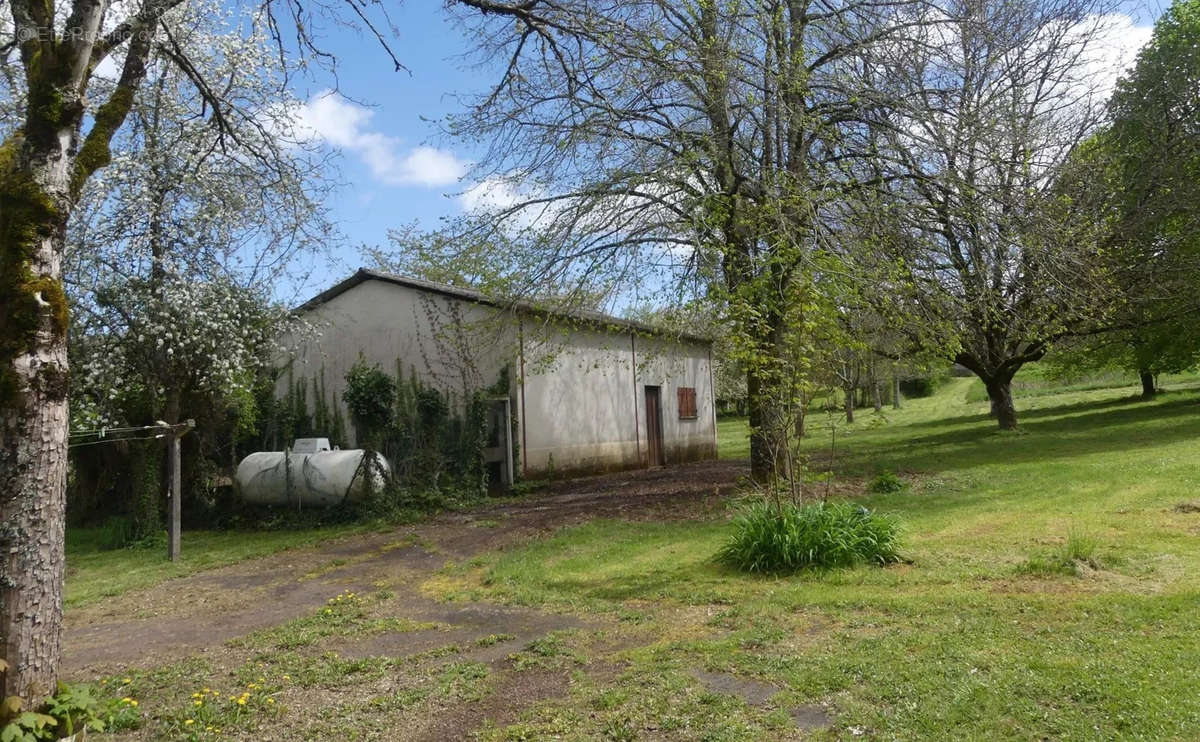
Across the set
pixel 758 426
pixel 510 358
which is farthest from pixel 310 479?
pixel 758 426

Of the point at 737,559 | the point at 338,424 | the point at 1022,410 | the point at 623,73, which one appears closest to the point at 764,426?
the point at 737,559

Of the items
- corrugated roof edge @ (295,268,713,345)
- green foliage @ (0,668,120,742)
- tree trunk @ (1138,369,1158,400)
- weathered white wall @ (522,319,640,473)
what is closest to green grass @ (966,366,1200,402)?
tree trunk @ (1138,369,1158,400)

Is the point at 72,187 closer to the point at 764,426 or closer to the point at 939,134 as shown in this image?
the point at 764,426

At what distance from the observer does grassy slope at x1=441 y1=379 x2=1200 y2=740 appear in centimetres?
402

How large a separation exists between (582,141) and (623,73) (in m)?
3.40

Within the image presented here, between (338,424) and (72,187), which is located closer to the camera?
(72,187)

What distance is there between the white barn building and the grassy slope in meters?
5.62

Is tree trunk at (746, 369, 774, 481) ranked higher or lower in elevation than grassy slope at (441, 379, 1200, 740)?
higher

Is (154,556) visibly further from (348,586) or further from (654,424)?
(654,424)

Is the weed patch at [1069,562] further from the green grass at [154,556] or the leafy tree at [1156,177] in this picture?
the leafy tree at [1156,177]

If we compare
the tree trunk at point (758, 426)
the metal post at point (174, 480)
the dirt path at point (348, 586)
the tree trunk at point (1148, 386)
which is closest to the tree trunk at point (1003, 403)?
the tree trunk at point (1148, 386)

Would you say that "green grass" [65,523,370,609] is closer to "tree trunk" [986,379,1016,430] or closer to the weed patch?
the weed patch

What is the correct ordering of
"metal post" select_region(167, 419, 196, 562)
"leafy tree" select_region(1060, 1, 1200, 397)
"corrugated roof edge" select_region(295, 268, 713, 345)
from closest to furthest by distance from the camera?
1. "metal post" select_region(167, 419, 196, 562)
2. "corrugated roof edge" select_region(295, 268, 713, 345)
3. "leafy tree" select_region(1060, 1, 1200, 397)

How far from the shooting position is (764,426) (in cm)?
877
